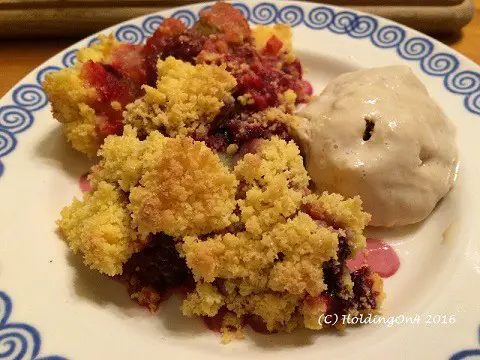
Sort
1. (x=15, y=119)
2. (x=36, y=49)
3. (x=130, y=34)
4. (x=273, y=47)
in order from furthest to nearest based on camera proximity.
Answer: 1. (x=36, y=49)
2. (x=130, y=34)
3. (x=273, y=47)
4. (x=15, y=119)

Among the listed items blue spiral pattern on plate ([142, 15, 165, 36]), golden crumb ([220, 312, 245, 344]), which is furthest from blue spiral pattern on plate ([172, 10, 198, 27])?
golden crumb ([220, 312, 245, 344])

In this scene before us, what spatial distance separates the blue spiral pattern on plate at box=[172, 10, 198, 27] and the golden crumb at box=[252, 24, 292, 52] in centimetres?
36

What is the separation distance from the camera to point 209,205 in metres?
1.20

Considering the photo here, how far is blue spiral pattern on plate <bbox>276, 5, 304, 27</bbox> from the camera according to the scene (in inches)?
79.2

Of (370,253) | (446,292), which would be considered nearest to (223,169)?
(370,253)

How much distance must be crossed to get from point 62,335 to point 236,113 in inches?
30.7

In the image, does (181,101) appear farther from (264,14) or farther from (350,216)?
(264,14)

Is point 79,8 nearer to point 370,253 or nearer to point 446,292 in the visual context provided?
point 370,253

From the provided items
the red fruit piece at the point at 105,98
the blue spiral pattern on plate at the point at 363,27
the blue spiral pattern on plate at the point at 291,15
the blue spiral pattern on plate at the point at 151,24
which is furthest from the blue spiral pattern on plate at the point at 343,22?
the red fruit piece at the point at 105,98

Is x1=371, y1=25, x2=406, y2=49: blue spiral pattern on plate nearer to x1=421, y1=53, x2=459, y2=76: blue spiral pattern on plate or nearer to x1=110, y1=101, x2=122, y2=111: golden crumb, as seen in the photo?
x1=421, y1=53, x2=459, y2=76: blue spiral pattern on plate

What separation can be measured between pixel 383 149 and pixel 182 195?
60 centimetres

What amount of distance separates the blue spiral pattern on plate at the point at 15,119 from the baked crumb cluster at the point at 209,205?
0.17 m

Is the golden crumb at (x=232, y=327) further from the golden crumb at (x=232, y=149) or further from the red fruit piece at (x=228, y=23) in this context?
the red fruit piece at (x=228, y=23)

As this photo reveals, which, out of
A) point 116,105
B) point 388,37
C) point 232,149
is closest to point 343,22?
point 388,37
